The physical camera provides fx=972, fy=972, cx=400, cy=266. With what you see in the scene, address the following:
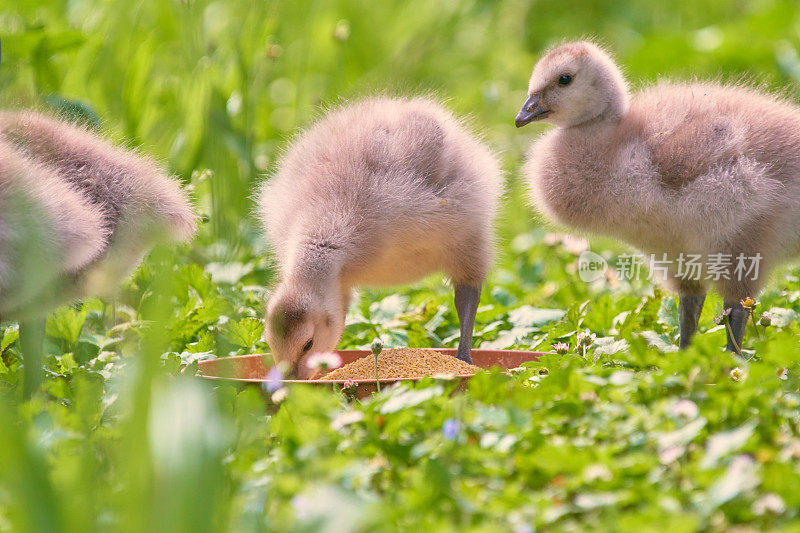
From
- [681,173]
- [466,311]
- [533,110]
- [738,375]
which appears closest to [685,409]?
[738,375]

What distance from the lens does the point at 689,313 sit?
3.27 m

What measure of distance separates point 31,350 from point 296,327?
757 millimetres

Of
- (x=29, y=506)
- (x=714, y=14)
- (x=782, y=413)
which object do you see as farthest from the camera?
(x=714, y=14)

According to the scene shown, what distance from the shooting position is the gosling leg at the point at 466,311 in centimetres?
337

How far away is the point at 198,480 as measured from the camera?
→ 145 cm

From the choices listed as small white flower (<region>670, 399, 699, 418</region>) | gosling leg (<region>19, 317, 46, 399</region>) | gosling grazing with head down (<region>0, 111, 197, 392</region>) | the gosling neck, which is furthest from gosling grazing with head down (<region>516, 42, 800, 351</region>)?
gosling leg (<region>19, 317, 46, 399</region>)

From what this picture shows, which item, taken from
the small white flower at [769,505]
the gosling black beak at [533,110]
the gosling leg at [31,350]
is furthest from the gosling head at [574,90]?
the small white flower at [769,505]

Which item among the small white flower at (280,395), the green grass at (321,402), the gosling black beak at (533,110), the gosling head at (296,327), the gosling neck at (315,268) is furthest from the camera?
the gosling black beak at (533,110)

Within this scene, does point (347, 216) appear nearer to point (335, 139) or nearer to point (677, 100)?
point (335, 139)

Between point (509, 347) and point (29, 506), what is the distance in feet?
8.11

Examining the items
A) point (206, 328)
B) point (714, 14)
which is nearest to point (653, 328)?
point (206, 328)

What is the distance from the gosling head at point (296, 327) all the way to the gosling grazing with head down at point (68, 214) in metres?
0.42

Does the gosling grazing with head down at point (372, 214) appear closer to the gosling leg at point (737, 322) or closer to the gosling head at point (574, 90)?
the gosling head at point (574, 90)

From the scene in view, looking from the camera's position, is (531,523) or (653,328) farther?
(653,328)
